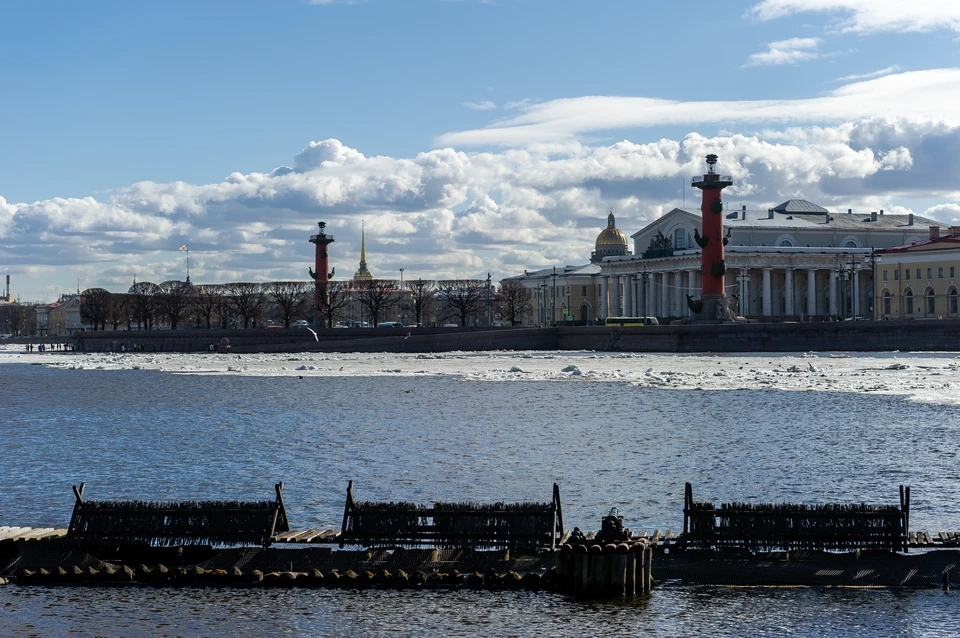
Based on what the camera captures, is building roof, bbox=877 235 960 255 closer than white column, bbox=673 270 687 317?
Yes

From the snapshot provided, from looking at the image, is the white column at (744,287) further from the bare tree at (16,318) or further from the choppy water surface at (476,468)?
the bare tree at (16,318)

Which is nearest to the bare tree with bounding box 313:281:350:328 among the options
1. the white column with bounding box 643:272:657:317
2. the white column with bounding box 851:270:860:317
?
the white column with bounding box 643:272:657:317

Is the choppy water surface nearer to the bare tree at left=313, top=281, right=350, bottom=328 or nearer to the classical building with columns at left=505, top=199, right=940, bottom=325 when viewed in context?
the classical building with columns at left=505, top=199, right=940, bottom=325

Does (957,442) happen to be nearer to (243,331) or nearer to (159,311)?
(243,331)

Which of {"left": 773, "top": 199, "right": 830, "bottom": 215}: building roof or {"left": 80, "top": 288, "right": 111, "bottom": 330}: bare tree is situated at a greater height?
{"left": 773, "top": 199, "right": 830, "bottom": 215}: building roof

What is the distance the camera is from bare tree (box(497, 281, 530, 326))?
122162 millimetres

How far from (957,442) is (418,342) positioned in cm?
6374

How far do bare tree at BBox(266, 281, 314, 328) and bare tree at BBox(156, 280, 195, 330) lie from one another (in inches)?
307

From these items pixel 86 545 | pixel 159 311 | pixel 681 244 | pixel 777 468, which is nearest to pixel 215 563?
pixel 86 545

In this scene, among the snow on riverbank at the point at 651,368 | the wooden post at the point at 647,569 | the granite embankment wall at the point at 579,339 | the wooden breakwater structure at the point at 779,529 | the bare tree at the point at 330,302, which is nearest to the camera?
the wooden post at the point at 647,569

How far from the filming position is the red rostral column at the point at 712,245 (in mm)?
82375

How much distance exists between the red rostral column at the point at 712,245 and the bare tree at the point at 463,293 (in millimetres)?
31568

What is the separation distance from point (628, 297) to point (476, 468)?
9259cm

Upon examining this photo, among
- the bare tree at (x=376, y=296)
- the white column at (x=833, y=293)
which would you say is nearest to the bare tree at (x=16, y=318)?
the bare tree at (x=376, y=296)
